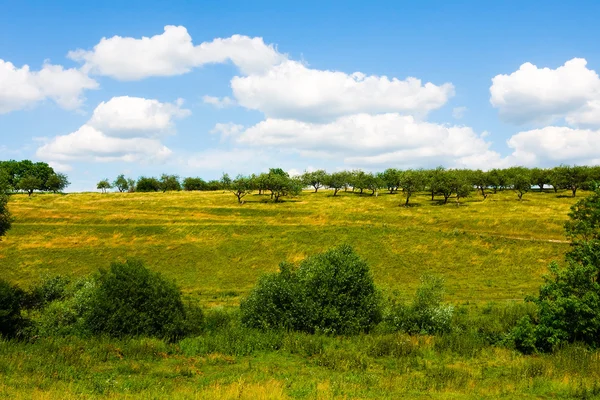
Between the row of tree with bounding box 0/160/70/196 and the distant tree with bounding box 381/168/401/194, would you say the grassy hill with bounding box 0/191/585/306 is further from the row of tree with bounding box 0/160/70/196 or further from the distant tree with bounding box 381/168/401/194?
the row of tree with bounding box 0/160/70/196

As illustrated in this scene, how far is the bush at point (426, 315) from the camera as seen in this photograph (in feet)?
91.9

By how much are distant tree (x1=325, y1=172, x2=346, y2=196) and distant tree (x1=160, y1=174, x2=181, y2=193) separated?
77.9m

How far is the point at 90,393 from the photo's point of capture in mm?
14695

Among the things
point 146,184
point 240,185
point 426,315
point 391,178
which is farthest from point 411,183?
point 146,184

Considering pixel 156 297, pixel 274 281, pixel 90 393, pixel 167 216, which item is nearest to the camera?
pixel 90 393

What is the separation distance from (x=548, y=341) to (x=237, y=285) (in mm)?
43695

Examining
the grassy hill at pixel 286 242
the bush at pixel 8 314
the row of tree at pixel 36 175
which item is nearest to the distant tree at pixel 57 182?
the row of tree at pixel 36 175

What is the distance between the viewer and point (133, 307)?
83.8ft

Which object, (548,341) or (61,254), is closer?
(548,341)

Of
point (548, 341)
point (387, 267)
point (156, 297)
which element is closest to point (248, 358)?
point (156, 297)

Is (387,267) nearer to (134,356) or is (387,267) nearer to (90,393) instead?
(134,356)

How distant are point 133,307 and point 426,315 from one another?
19.9 m

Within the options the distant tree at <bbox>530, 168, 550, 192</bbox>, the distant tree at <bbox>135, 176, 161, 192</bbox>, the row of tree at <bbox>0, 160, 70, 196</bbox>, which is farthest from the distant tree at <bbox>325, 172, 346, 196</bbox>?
the row of tree at <bbox>0, 160, 70, 196</bbox>

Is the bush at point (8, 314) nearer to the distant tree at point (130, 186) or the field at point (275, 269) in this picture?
the field at point (275, 269)
